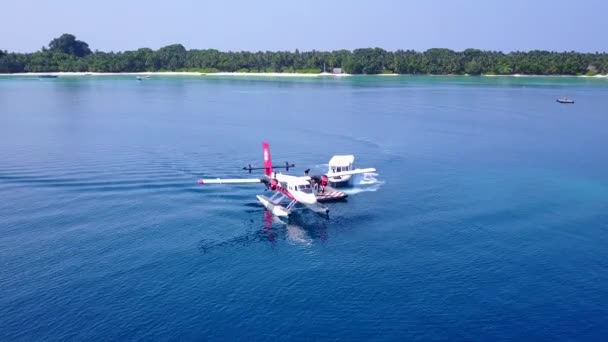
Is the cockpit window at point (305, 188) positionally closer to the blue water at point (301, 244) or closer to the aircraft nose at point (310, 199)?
the aircraft nose at point (310, 199)

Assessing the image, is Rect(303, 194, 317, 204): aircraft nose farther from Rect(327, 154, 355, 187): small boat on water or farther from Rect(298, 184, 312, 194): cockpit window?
Rect(327, 154, 355, 187): small boat on water

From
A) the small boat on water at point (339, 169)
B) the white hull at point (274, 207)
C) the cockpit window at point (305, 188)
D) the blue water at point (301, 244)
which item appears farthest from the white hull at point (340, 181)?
the white hull at point (274, 207)

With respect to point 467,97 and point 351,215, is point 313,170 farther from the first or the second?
point 467,97

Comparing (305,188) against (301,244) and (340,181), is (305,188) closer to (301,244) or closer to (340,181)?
(301,244)

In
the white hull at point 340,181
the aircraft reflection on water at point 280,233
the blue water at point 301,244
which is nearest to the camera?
the blue water at point 301,244

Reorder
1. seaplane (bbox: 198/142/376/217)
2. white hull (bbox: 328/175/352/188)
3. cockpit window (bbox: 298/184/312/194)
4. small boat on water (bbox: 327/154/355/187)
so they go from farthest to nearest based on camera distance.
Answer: small boat on water (bbox: 327/154/355/187), white hull (bbox: 328/175/352/188), cockpit window (bbox: 298/184/312/194), seaplane (bbox: 198/142/376/217)

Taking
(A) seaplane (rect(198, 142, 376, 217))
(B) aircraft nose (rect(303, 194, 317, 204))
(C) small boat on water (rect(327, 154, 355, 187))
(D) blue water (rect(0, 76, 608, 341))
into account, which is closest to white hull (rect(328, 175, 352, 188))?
(C) small boat on water (rect(327, 154, 355, 187))

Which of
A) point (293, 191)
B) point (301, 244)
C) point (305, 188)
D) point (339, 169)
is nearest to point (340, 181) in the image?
point (339, 169)
